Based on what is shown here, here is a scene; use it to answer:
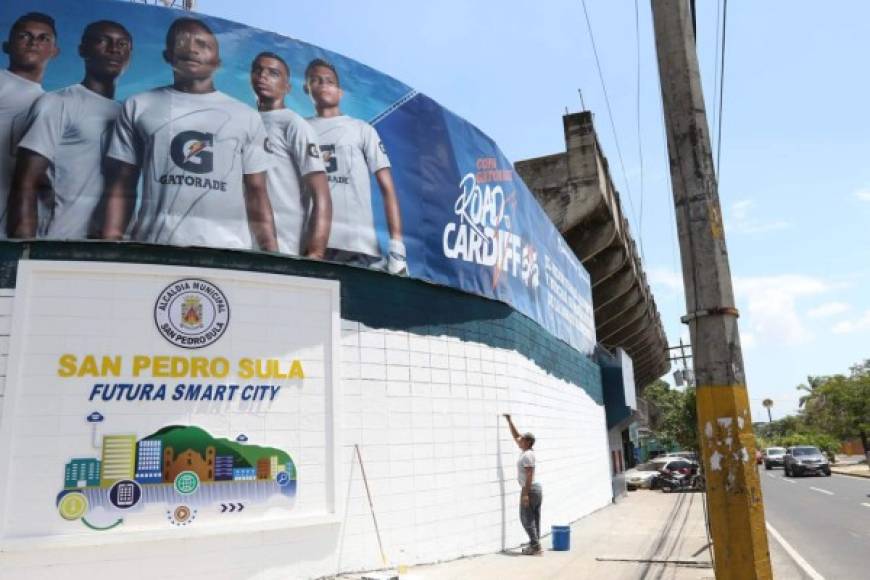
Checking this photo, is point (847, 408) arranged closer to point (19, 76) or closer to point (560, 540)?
point (560, 540)

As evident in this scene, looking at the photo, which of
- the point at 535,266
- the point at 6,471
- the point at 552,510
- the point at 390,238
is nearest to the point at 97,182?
the point at 6,471

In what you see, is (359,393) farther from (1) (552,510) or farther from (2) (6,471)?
(1) (552,510)

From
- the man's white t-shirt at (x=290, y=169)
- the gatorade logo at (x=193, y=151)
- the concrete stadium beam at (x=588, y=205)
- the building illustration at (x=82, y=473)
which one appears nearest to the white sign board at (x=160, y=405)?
the building illustration at (x=82, y=473)

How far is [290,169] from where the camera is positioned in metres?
8.20

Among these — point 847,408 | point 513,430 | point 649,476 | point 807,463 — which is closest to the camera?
point 513,430

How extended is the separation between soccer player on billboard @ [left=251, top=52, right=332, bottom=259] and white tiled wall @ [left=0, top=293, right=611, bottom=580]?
130cm

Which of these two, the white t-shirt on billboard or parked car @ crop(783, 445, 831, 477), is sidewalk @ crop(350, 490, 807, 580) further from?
parked car @ crop(783, 445, 831, 477)

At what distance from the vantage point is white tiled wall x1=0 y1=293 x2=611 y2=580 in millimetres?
6539

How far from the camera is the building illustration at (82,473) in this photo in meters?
6.38

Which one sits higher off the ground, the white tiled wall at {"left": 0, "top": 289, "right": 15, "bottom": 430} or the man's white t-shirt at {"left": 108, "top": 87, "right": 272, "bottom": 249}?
the man's white t-shirt at {"left": 108, "top": 87, "right": 272, "bottom": 249}

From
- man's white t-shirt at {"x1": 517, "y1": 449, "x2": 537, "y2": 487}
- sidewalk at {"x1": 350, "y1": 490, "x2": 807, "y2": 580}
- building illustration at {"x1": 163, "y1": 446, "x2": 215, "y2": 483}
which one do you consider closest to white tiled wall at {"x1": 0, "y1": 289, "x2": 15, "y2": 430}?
building illustration at {"x1": 163, "y1": 446, "x2": 215, "y2": 483}

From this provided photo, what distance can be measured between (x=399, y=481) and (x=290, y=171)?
4303mm

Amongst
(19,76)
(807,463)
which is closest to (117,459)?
(19,76)

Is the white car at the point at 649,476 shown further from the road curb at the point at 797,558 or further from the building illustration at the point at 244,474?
the building illustration at the point at 244,474
